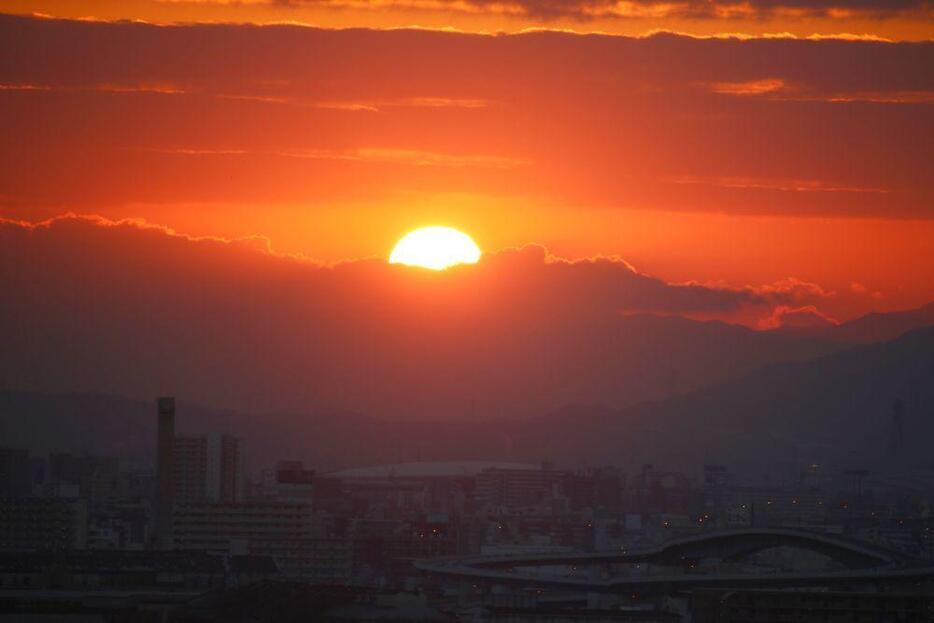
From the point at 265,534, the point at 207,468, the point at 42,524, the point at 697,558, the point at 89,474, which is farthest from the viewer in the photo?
the point at 89,474

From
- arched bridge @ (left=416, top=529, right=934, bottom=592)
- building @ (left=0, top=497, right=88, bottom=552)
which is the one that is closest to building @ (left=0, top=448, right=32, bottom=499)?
building @ (left=0, top=497, right=88, bottom=552)

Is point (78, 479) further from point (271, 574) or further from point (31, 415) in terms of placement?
point (271, 574)

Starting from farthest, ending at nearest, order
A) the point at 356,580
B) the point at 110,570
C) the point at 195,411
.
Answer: the point at 195,411
the point at 356,580
the point at 110,570

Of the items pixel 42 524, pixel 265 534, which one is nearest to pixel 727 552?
pixel 265 534

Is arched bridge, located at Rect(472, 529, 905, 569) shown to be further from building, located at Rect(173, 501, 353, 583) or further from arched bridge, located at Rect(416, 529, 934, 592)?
building, located at Rect(173, 501, 353, 583)

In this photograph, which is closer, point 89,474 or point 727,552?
point 727,552

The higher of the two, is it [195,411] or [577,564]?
[195,411]

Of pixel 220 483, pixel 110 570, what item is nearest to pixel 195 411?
pixel 220 483

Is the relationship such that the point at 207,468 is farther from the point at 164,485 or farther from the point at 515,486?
the point at 515,486
